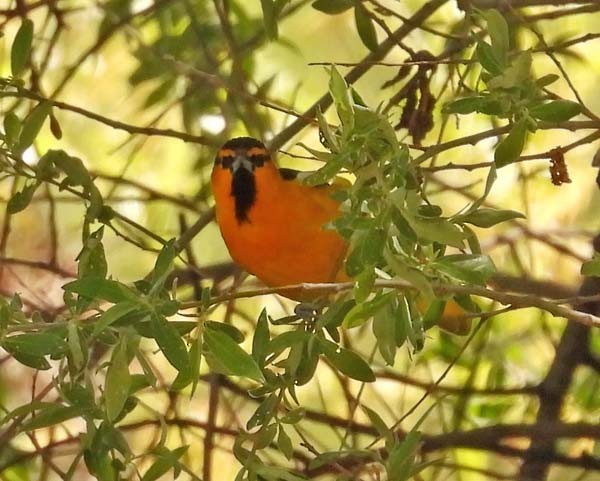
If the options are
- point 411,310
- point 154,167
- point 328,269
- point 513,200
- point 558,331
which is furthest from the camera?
point 154,167

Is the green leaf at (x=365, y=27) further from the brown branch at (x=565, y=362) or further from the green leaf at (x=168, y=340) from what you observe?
the green leaf at (x=168, y=340)

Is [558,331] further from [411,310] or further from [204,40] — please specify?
[411,310]

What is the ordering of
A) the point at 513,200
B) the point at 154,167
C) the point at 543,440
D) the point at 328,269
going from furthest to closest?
the point at 154,167 → the point at 513,200 → the point at 328,269 → the point at 543,440

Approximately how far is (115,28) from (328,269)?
1.23 feet

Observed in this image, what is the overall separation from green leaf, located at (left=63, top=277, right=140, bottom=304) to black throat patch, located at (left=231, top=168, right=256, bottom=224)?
68 centimetres

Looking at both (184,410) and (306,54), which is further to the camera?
(306,54)

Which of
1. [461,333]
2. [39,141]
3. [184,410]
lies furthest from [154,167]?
[461,333]

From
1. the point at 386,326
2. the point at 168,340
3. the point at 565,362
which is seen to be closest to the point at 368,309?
the point at 386,326

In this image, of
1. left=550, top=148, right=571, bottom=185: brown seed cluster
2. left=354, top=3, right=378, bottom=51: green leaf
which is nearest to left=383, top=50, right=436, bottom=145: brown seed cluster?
left=354, top=3, right=378, bottom=51: green leaf

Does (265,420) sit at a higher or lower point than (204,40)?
lower

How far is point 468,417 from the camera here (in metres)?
1.49

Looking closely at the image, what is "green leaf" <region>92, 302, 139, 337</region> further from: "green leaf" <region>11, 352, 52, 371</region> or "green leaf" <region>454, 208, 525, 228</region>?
"green leaf" <region>454, 208, 525, 228</region>

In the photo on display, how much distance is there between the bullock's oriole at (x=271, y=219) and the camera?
4.71ft

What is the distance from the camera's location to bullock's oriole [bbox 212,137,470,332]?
144cm
